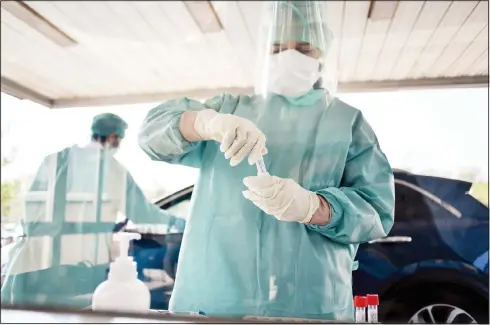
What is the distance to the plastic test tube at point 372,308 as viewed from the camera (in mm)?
742

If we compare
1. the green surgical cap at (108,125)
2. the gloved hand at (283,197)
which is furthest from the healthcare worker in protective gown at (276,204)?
the green surgical cap at (108,125)

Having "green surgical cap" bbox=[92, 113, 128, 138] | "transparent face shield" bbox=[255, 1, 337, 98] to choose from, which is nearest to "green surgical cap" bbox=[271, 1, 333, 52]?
"transparent face shield" bbox=[255, 1, 337, 98]

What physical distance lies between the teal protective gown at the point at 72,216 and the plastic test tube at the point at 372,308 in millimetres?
422

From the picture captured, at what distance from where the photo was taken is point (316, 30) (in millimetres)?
890

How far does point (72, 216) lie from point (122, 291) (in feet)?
0.76

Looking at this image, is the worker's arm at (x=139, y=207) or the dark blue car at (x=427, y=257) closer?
the dark blue car at (x=427, y=257)

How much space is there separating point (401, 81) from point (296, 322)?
49 cm

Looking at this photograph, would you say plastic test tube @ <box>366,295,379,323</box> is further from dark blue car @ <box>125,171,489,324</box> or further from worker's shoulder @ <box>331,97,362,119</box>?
worker's shoulder @ <box>331,97,362,119</box>

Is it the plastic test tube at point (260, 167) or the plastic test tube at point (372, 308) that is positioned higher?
the plastic test tube at point (260, 167)

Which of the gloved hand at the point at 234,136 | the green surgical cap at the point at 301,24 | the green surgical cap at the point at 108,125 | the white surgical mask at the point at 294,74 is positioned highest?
the green surgical cap at the point at 301,24

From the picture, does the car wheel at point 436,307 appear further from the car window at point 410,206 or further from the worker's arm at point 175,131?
the worker's arm at point 175,131

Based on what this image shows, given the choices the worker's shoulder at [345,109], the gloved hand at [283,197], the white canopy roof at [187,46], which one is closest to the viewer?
the gloved hand at [283,197]

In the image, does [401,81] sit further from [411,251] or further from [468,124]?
[411,251]

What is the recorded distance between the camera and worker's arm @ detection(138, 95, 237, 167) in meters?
0.76
